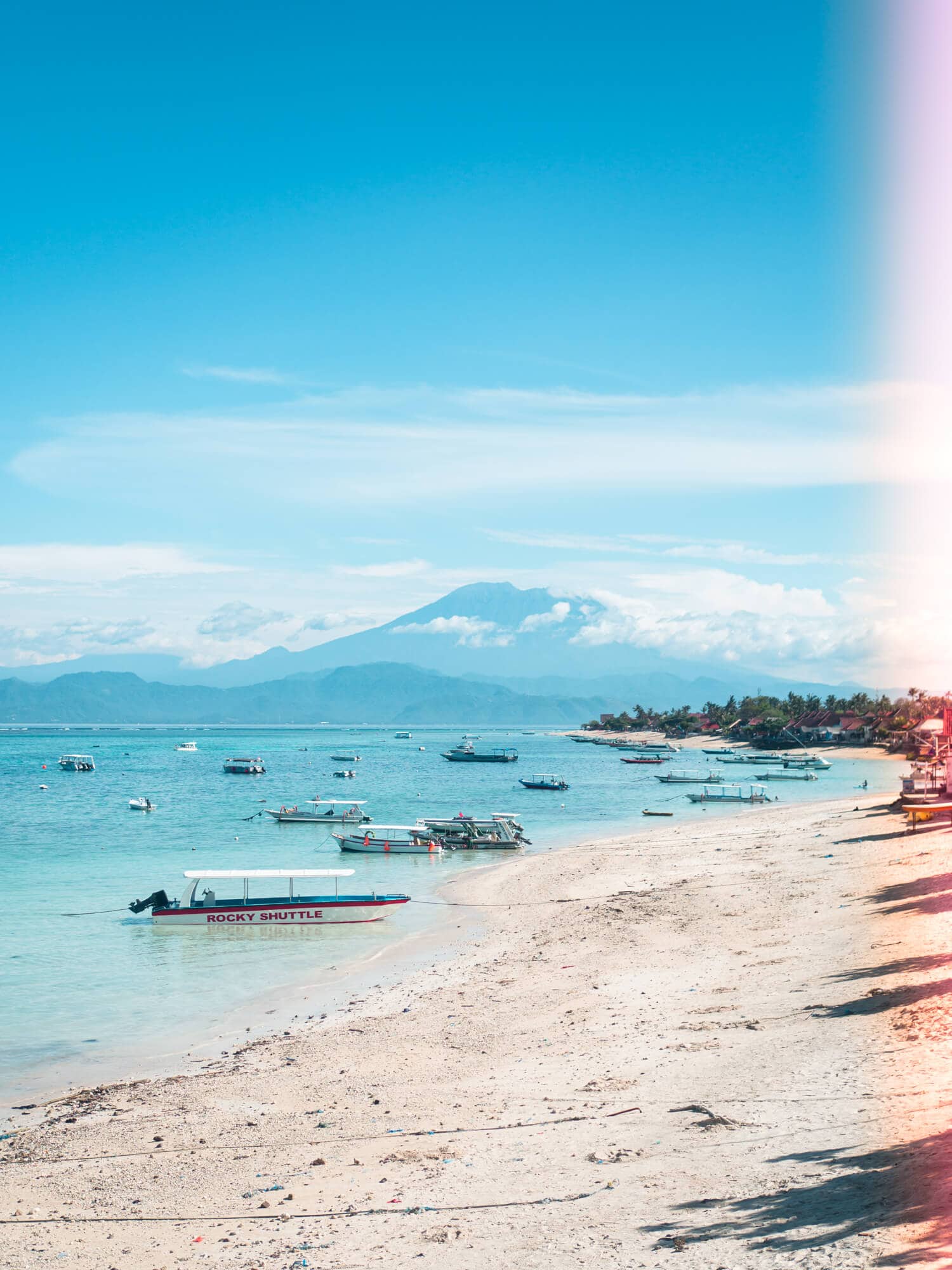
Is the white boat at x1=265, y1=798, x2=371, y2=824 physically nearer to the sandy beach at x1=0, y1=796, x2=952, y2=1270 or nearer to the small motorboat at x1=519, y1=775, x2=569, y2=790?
the small motorboat at x1=519, y1=775, x2=569, y2=790

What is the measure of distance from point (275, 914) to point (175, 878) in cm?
1257

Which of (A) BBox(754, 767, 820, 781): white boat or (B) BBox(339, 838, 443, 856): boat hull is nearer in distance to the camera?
(B) BBox(339, 838, 443, 856): boat hull

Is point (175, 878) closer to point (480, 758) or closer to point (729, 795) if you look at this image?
point (729, 795)

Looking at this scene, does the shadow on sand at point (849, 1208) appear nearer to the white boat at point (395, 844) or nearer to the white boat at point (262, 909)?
the white boat at point (262, 909)

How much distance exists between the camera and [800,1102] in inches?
472

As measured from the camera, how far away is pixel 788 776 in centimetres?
10875

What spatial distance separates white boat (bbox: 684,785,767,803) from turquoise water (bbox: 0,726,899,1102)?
235 centimetres

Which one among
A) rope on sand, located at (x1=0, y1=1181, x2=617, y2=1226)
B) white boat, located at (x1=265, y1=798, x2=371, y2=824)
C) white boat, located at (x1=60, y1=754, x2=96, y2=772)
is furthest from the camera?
white boat, located at (x1=60, y1=754, x2=96, y2=772)

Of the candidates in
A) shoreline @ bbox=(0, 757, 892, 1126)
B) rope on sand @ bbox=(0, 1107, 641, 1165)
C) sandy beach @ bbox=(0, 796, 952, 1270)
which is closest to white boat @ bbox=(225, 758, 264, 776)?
shoreline @ bbox=(0, 757, 892, 1126)

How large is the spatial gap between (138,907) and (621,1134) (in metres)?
24.6

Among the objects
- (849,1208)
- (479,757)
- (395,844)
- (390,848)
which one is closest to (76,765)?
(479,757)

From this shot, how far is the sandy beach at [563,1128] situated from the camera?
946cm

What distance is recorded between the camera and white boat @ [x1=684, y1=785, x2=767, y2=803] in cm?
7938

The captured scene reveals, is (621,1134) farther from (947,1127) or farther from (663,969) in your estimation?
(663,969)
